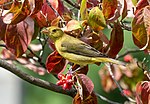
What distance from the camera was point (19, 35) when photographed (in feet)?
5.82

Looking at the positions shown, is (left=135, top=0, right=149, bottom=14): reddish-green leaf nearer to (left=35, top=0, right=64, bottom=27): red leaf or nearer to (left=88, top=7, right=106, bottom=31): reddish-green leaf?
(left=88, top=7, right=106, bottom=31): reddish-green leaf

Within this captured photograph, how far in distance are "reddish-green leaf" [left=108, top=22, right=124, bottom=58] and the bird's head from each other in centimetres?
16

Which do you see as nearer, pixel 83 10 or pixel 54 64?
pixel 83 10

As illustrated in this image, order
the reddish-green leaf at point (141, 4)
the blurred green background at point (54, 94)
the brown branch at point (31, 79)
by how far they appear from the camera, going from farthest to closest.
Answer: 1. the blurred green background at point (54, 94)
2. the brown branch at point (31, 79)
3. the reddish-green leaf at point (141, 4)

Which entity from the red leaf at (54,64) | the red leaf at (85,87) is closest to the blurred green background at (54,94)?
the red leaf at (54,64)

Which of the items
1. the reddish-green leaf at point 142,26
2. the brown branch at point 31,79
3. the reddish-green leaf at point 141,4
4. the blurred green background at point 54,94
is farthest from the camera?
the blurred green background at point 54,94

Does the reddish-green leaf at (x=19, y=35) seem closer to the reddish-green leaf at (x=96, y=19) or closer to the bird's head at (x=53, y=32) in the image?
the bird's head at (x=53, y=32)

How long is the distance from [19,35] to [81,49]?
25 centimetres

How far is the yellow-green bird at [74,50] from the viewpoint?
1.83 meters

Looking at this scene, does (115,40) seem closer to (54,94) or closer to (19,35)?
(19,35)

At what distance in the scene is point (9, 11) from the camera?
1738 mm

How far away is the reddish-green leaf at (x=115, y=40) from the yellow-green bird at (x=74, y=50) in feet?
0.16

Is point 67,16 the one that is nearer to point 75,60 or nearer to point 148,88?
point 75,60

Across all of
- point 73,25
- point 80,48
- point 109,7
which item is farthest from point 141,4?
point 80,48
